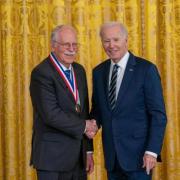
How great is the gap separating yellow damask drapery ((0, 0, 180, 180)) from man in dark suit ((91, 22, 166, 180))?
127 centimetres

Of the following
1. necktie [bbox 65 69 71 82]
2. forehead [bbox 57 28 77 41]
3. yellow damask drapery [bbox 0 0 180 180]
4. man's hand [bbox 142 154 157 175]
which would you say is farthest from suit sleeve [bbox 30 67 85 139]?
yellow damask drapery [bbox 0 0 180 180]

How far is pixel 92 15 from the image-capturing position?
372 centimetres

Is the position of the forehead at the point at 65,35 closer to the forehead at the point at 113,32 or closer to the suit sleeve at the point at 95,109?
the forehead at the point at 113,32

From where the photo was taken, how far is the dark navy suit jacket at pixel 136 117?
2.33 meters

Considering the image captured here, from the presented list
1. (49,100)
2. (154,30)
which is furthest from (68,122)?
(154,30)

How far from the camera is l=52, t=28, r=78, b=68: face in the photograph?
2400 mm

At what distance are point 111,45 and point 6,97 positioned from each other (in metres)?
1.52

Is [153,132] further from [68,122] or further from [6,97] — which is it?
[6,97]

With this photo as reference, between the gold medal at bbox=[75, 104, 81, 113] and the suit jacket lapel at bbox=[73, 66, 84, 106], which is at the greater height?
the suit jacket lapel at bbox=[73, 66, 84, 106]

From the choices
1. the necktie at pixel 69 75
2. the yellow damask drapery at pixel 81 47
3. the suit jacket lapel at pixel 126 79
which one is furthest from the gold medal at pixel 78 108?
the yellow damask drapery at pixel 81 47

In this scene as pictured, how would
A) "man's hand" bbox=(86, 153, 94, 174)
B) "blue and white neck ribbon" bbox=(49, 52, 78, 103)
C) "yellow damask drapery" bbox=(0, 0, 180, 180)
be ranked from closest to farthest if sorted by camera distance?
1. "blue and white neck ribbon" bbox=(49, 52, 78, 103)
2. "man's hand" bbox=(86, 153, 94, 174)
3. "yellow damask drapery" bbox=(0, 0, 180, 180)

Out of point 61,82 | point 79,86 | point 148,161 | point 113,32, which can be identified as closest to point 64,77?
point 61,82

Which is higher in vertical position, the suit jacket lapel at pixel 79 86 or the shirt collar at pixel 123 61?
the shirt collar at pixel 123 61

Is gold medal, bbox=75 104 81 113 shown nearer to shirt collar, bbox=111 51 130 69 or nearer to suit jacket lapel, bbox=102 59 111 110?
suit jacket lapel, bbox=102 59 111 110
